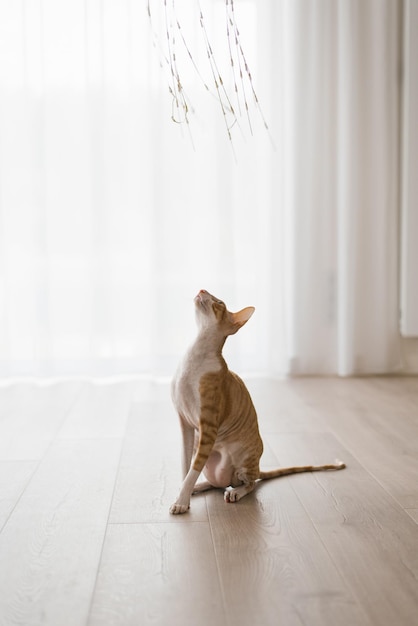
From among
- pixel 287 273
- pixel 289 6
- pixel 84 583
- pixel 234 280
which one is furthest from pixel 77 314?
pixel 84 583

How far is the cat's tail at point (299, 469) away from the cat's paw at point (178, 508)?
359mm

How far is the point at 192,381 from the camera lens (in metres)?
2.05

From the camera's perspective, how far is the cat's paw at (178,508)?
2.03 meters

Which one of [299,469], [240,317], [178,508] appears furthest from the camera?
[299,469]

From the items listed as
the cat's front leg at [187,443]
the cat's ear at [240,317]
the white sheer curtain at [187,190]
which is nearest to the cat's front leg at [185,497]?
the cat's front leg at [187,443]

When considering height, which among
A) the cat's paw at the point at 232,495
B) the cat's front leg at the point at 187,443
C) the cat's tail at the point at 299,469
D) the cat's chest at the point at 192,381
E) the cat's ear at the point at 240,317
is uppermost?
the cat's ear at the point at 240,317

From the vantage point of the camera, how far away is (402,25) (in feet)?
13.6

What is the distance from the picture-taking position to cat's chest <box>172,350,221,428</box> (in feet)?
6.70

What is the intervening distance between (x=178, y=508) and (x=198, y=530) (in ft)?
0.44

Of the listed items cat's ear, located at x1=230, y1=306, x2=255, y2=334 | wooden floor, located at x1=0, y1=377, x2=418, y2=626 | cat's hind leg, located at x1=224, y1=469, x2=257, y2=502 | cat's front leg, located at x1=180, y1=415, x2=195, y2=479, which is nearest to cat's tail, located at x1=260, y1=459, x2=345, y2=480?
wooden floor, located at x1=0, y1=377, x2=418, y2=626

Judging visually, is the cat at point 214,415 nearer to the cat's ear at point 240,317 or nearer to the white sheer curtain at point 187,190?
the cat's ear at point 240,317

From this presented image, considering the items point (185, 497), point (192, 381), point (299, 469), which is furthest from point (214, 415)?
point (299, 469)

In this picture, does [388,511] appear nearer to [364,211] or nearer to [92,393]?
[92,393]

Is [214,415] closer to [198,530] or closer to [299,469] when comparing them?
[198,530]
